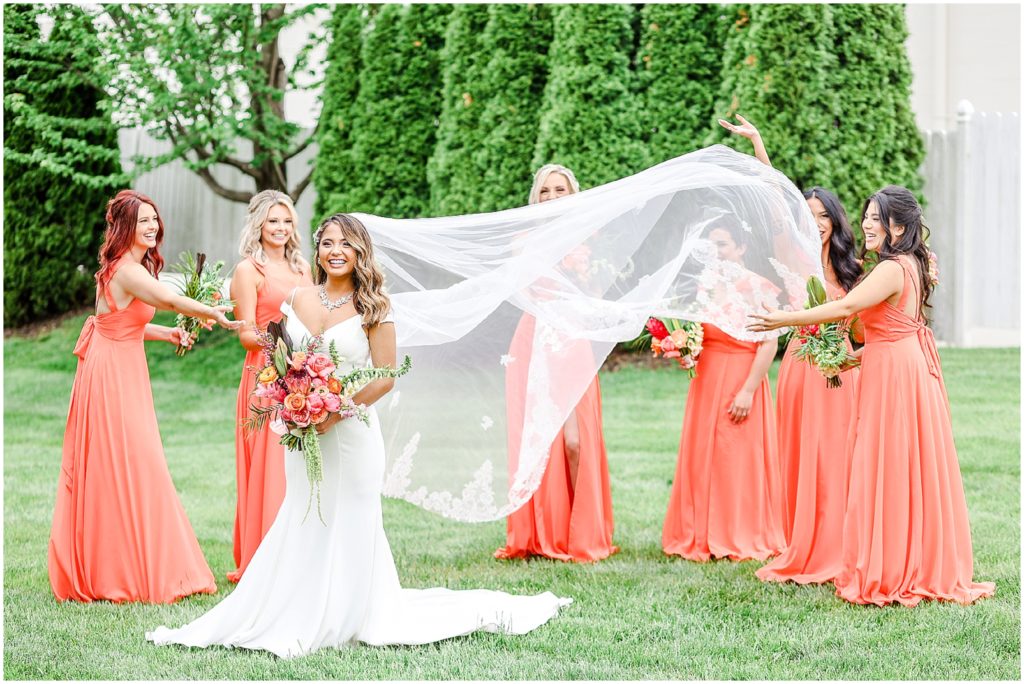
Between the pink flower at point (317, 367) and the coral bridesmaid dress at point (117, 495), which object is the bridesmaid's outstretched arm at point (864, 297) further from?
the coral bridesmaid dress at point (117, 495)

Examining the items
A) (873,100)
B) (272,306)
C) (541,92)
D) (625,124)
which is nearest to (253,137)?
(541,92)

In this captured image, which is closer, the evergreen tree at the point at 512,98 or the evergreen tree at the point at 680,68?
the evergreen tree at the point at 680,68

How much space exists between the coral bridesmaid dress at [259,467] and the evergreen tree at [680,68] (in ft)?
24.3

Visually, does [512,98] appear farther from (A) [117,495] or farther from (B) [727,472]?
(A) [117,495]

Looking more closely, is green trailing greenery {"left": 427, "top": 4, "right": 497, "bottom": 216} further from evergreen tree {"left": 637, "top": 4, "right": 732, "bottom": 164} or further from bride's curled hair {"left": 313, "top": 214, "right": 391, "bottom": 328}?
bride's curled hair {"left": 313, "top": 214, "right": 391, "bottom": 328}

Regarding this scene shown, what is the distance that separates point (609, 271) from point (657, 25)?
752 centimetres

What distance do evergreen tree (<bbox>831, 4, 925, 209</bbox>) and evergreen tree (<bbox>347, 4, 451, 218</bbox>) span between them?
5336 mm

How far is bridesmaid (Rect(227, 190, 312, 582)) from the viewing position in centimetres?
721

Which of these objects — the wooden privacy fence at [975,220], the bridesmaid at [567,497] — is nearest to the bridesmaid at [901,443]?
the bridesmaid at [567,497]

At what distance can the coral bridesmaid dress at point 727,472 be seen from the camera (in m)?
7.66

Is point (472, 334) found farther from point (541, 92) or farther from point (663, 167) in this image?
point (541, 92)

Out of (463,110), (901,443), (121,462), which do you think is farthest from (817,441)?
(463,110)

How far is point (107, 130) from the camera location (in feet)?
56.8

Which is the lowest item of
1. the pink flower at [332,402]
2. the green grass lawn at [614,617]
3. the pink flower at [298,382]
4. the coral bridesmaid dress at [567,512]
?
the green grass lawn at [614,617]
